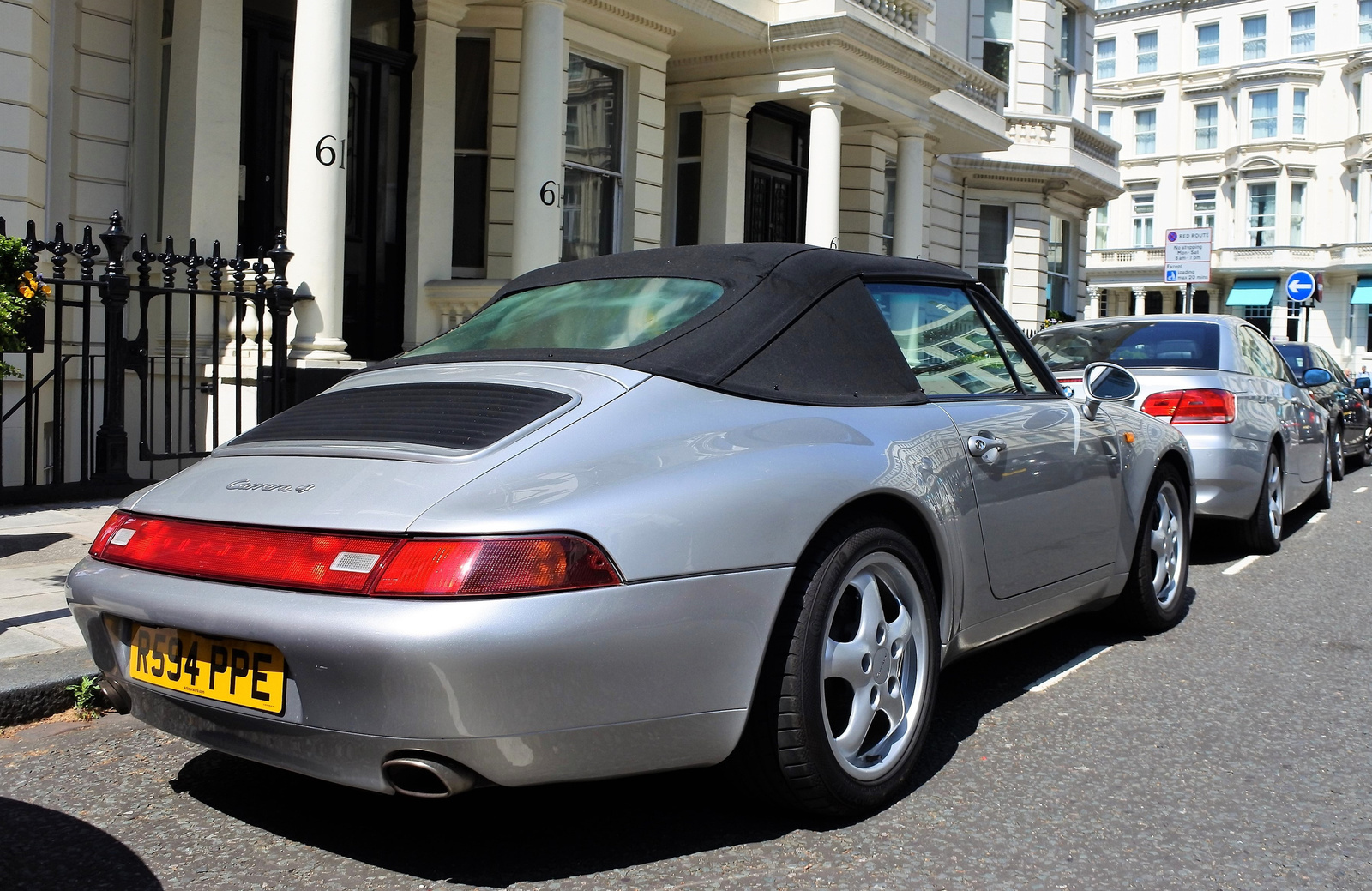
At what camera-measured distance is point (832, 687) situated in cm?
312

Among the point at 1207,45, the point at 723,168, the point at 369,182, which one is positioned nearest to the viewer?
the point at 369,182

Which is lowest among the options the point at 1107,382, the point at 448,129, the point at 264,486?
the point at 264,486

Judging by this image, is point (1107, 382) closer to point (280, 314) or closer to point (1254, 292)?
point (280, 314)

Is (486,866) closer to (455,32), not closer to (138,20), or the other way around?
(138,20)

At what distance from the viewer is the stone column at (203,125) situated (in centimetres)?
955

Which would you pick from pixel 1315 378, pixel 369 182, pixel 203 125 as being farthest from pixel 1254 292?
pixel 203 125

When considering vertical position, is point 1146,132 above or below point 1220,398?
above

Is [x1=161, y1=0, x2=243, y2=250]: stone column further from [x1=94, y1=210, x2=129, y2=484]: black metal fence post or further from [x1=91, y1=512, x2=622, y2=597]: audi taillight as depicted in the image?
[x1=91, y1=512, x2=622, y2=597]: audi taillight

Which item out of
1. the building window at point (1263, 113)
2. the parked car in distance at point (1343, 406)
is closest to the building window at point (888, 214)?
the parked car in distance at point (1343, 406)

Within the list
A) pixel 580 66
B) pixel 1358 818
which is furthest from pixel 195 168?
pixel 1358 818

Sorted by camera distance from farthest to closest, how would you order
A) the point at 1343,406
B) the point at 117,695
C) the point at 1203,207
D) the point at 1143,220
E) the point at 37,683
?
1. the point at 1143,220
2. the point at 1203,207
3. the point at 1343,406
4. the point at 37,683
5. the point at 117,695

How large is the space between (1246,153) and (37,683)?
60151mm

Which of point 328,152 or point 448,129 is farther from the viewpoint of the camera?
point 448,129

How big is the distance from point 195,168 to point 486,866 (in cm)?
823
